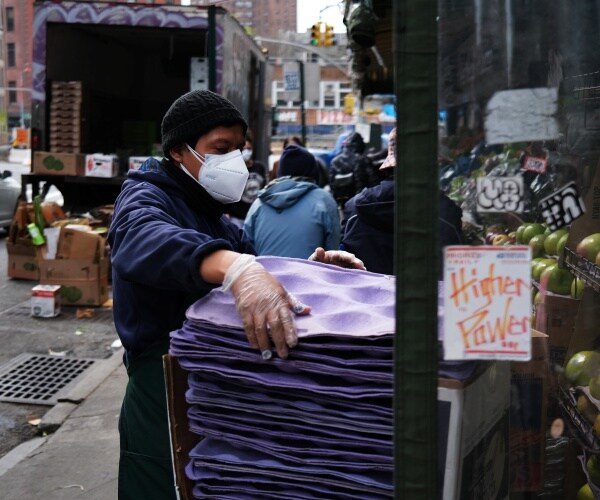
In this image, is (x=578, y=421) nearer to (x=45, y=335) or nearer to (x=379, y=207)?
(x=379, y=207)

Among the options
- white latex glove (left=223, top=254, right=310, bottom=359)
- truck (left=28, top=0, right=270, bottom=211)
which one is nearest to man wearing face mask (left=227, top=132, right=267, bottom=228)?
truck (left=28, top=0, right=270, bottom=211)

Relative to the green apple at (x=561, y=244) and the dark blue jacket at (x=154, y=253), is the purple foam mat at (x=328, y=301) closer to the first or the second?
the dark blue jacket at (x=154, y=253)

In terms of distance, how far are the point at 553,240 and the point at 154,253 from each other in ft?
2.96

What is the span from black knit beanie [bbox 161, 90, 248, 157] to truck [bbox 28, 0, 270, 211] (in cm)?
550

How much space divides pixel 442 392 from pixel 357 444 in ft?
0.93

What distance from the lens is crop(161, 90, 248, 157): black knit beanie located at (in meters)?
2.33

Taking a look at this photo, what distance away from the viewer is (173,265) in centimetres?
182

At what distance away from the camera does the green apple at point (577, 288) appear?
172 centimetres

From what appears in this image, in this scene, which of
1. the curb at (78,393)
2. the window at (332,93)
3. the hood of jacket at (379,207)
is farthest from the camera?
the window at (332,93)

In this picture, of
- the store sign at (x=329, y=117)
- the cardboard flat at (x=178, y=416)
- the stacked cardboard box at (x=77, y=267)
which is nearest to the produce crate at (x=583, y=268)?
the cardboard flat at (x=178, y=416)

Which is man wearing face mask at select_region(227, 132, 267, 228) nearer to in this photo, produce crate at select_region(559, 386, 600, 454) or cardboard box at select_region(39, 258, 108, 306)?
cardboard box at select_region(39, 258, 108, 306)

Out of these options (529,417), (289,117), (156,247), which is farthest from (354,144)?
(289,117)

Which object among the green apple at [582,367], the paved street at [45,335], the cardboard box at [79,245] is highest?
the green apple at [582,367]

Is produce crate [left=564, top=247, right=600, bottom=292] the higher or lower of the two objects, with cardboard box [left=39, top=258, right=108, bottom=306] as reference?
higher
